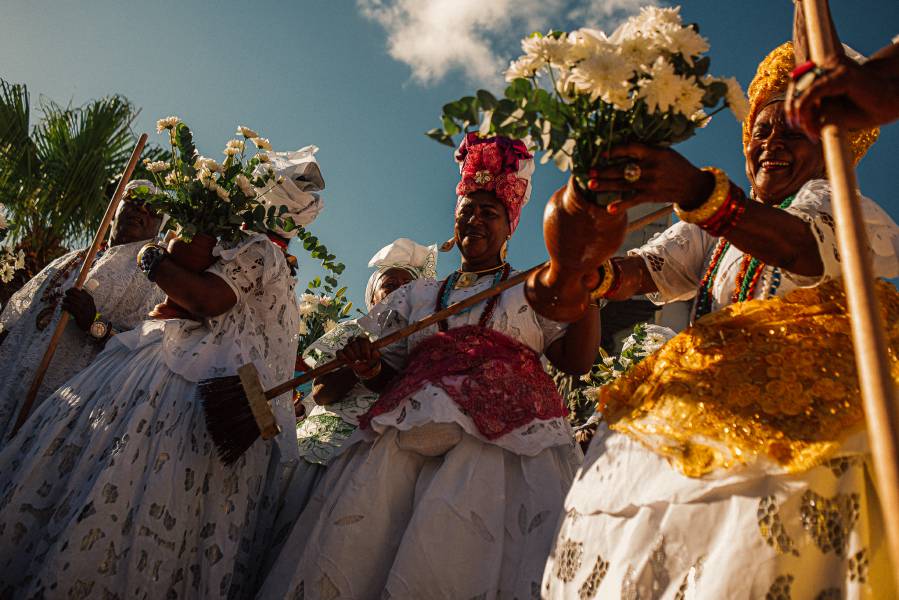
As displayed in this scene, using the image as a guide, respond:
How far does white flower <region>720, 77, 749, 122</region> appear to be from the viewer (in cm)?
196

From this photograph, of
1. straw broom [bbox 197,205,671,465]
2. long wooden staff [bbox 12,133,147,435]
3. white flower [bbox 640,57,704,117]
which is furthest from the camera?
long wooden staff [bbox 12,133,147,435]

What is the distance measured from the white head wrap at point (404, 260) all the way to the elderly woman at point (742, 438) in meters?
4.64

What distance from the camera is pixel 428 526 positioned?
302 centimetres

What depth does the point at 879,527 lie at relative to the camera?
62.0 inches

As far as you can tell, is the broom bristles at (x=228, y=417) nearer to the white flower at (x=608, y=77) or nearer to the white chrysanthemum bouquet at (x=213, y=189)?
the white chrysanthemum bouquet at (x=213, y=189)

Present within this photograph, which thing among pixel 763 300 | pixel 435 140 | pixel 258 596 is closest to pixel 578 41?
pixel 435 140

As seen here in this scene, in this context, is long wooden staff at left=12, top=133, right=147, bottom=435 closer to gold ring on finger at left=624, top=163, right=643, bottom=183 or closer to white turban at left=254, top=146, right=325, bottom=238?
white turban at left=254, top=146, right=325, bottom=238

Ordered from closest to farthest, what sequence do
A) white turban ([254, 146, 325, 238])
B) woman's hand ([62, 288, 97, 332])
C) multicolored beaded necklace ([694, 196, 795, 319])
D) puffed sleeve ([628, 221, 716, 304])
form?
multicolored beaded necklace ([694, 196, 795, 319]), puffed sleeve ([628, 221, 716, 304]), white turban ([254, 146, 325, 238]), woman's hand ([62, 288, 97, 332])

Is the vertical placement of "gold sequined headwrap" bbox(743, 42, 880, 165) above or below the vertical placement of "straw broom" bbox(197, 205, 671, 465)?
Result: above

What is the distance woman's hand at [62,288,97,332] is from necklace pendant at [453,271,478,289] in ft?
10.1


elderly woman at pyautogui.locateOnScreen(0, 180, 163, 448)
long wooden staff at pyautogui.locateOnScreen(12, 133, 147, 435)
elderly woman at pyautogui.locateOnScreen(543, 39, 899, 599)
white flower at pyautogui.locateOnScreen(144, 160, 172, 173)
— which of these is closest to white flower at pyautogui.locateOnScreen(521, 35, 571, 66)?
elderly woman at pyautogui.locateOnScreen(543, 39, 899, 599)

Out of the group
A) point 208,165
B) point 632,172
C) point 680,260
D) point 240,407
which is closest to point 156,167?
point 208,165

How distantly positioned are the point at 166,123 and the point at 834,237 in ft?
12.3

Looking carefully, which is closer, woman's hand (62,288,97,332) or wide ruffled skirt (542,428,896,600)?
wide ruffled skirt (542,428,896,600)
